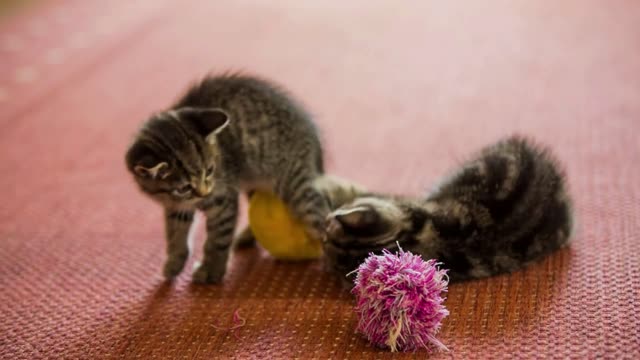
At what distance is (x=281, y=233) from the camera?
1.95 meters

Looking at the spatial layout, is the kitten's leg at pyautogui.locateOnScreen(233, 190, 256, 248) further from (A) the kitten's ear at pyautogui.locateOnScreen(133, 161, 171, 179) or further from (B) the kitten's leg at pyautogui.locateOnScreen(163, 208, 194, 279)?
(A) the kitten's ear at pyautogui.locateOnScreen(133, 161, 171, 179)

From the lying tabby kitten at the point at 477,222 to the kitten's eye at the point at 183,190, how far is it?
0.31 meters

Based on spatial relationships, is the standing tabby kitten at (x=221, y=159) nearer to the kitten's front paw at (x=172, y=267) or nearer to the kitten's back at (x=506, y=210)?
the kitten's front paw at (x=172, y=267)

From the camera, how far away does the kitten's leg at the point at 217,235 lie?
1902mm

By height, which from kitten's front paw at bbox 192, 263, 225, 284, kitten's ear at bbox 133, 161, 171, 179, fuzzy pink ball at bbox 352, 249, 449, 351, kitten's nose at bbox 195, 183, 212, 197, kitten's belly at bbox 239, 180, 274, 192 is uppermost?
kitten's ear at bbox 133, 161, 171, 179

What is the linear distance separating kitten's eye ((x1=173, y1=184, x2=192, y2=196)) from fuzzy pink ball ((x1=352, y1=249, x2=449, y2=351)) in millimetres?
487

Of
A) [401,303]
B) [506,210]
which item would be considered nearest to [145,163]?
[401,303]

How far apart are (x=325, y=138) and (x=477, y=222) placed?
1.80 feet

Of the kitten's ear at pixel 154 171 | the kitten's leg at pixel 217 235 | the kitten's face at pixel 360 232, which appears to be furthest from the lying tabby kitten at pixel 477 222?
the kitten's ear at pixel 154 171

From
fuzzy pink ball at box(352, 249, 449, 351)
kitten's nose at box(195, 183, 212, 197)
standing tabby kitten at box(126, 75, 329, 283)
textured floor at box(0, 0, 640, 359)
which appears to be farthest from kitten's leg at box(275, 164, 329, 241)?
fuzzy pink ball at box(352, 249, 449, 351)

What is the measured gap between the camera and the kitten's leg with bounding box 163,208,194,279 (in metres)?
1.95

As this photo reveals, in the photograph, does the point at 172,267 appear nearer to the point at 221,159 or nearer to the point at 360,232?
the point at 221,159

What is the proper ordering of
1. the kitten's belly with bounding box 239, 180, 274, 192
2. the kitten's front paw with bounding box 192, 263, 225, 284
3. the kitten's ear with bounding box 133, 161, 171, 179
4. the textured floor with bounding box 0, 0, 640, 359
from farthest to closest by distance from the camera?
the kitten's belly with bounding box 239, 180, 274, 192 → the kitten's front paw with bounding box 192, 263, 225, 284 → the kitten's ear with bounding box 133, 161, 171, 179 → the textured floor with bounding box 0, 0, 640, 359

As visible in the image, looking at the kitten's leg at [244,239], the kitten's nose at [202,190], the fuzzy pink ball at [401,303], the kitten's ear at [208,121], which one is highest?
the kitten's ear at [208,121]
